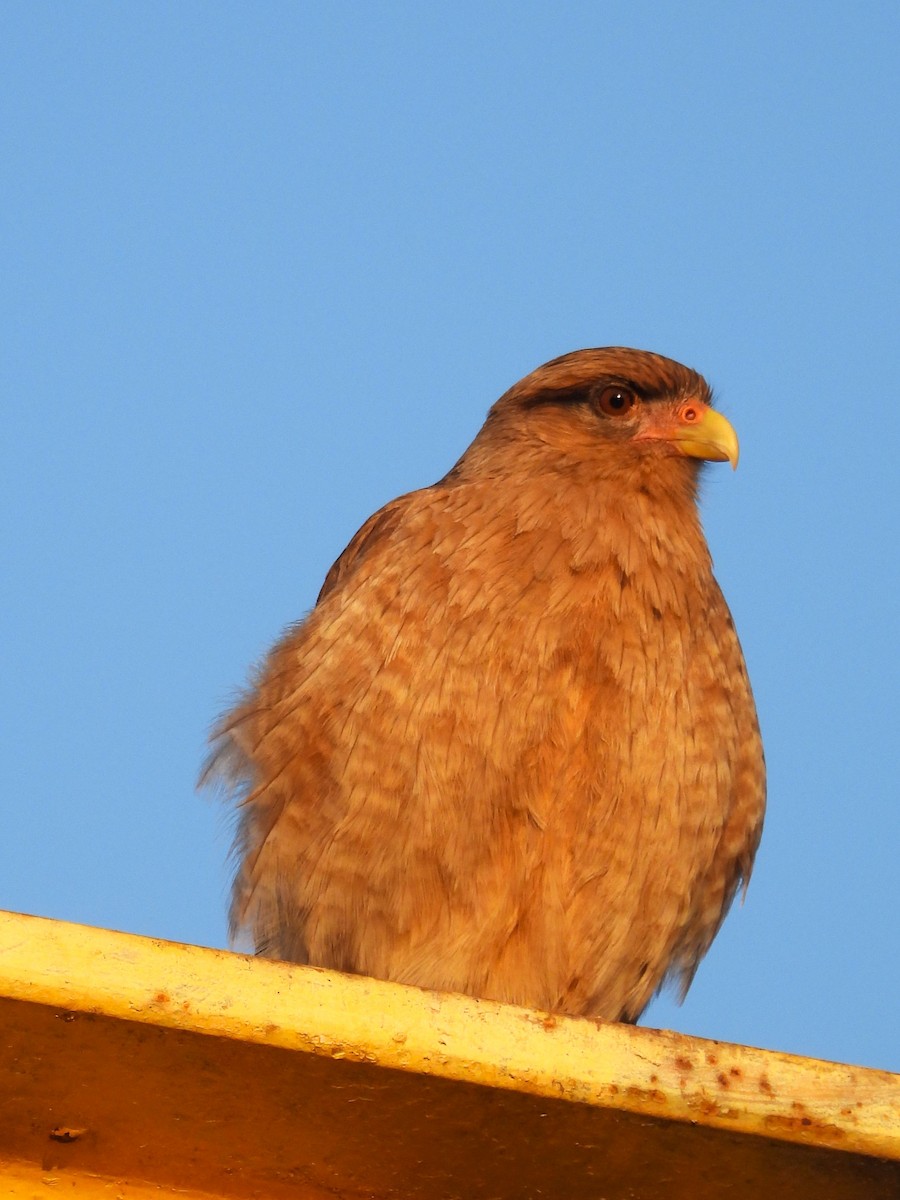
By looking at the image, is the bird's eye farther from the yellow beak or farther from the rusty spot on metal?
the rusty spot on metal

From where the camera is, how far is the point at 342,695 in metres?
4.80

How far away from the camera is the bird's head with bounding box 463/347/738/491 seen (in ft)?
18.4

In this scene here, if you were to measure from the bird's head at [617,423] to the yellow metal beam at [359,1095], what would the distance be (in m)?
2.62

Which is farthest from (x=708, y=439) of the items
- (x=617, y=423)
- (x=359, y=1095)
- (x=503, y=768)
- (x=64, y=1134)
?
(x=64, y=1134)

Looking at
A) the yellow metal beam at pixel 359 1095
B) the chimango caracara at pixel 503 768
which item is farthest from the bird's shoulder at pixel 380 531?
the yellow metal beam at pixel 359 1095

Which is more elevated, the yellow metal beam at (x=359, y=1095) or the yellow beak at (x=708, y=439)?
the yellow beak at (x=708, y=439)

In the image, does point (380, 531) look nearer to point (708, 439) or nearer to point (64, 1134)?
point (708, 439)

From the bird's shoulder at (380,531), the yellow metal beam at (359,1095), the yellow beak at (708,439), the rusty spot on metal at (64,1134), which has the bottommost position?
the rusty spot on metal at (64,1134)

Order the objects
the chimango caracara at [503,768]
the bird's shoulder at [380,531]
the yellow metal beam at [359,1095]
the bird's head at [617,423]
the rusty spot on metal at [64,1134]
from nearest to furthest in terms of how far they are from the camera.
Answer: the yellow metal beam at [359,1095]
the rusty spot on metal at [64,1134]
the chimango caracara at [503,768]
the bird's shoulder at [380,531]
the bird's head at [617,423]

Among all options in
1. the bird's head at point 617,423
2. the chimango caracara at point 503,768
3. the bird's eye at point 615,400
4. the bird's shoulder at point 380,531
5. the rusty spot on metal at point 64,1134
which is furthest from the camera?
the bird's eye at point 615,400

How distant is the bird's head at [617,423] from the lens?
18.4ft

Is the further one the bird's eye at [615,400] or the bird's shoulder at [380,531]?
the bird's eye at [615,400]

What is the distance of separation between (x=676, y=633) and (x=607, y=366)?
3.46ft

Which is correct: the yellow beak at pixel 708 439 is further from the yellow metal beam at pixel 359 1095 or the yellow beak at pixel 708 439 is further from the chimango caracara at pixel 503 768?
the yellow metal beam at pixel 359 1095
